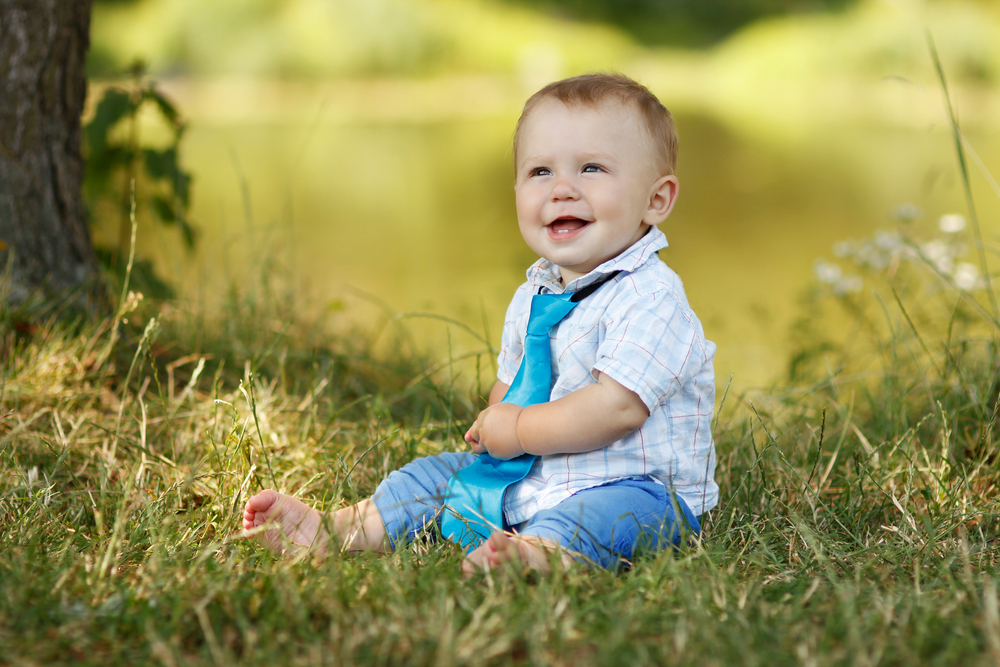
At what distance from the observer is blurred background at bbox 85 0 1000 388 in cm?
264

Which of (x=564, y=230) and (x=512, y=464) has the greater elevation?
(x=564, y=230)

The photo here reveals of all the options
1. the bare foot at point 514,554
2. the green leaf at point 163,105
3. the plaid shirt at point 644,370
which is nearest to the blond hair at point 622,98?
the plaid shirt at point 644,370

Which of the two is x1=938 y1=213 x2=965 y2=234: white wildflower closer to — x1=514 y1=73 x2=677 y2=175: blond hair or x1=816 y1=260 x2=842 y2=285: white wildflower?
x1=816 y1=260 x2=842 y2=285: white wildflower

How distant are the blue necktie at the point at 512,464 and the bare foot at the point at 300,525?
0.10 m

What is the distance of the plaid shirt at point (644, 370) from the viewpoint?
3.46ft

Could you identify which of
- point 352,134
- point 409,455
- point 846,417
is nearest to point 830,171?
point 352,134

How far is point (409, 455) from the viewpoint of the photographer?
4.54ft

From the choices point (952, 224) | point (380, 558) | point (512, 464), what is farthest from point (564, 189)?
point (952, 224)

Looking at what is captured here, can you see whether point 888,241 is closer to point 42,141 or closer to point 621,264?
point 621,264

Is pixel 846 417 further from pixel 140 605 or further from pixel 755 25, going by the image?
pixel 755 25

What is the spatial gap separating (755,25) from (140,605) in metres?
14.5

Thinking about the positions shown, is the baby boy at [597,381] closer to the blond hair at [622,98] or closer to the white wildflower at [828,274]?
the blond hair at [622,98]

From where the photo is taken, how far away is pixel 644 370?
1.03 m

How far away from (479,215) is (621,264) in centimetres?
322
